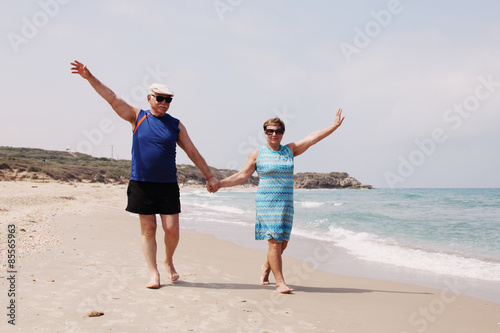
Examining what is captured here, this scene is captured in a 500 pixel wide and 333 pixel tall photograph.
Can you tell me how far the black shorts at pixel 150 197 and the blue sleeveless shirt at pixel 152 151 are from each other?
0.21ft

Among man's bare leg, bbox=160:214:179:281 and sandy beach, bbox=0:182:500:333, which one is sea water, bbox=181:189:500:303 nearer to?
sandy beach, bbox=0:182:500:333

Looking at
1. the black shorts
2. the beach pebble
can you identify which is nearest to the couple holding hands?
the black shorts

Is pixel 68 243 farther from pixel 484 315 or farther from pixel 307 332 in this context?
pixel 484 315

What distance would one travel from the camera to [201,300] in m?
3.90

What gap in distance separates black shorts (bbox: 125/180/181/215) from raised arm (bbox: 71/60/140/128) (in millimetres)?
672

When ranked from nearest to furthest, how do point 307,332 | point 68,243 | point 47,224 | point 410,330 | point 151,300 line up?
point 307,332 → point 410,330 → point 151,300 → point 68,243 → point 47,224

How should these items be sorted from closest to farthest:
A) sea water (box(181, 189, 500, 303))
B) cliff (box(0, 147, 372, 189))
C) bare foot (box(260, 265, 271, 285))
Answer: bare foot (box(260, 265, 271, 285)) < sea water (box(181, 189, 500, 303)) < cliff (box(0, 147, 372, 189))

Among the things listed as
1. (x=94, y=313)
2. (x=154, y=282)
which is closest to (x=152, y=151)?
(x=154, y=282)

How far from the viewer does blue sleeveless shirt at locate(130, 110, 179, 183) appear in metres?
4.27

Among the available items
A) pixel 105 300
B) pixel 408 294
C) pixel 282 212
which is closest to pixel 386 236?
pixel 408 294

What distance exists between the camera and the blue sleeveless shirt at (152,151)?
14.0 ft

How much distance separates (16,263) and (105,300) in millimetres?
1741

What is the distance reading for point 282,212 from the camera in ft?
14.9

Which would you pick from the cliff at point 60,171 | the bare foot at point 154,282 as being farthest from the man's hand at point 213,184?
the cliff at point 60,171
